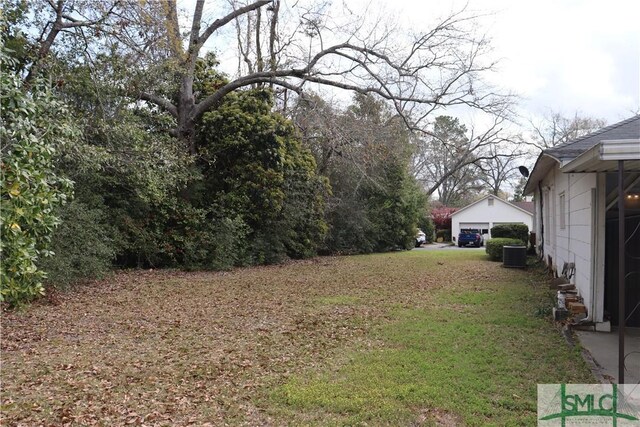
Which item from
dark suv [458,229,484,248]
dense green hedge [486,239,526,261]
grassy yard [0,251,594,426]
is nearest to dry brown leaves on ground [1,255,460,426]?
grassy yard [0,251,594,426]

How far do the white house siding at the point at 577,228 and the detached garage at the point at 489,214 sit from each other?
84.4 ft

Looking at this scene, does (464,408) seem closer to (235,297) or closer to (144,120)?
(235,297)

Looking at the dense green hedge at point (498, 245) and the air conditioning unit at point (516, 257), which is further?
the dense green hedge at point (498, 245)

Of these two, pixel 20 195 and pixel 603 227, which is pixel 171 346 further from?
pixel 603 227

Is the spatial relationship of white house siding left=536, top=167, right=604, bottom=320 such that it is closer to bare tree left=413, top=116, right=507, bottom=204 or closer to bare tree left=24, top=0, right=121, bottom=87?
bare tree left=24, top=0, right=121, bottom=87

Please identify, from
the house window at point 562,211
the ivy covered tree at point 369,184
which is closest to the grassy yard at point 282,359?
the house window at point 562,211

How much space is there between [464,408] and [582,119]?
40.0 m

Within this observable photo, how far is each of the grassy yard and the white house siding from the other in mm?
856

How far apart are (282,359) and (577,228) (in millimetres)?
5508

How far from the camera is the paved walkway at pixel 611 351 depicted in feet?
13.9

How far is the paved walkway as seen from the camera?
425cm

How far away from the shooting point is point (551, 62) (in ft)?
43.3

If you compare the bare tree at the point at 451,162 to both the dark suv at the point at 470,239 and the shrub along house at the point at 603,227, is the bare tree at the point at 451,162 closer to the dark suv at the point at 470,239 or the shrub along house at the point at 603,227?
the dark suv at the point at 470,239

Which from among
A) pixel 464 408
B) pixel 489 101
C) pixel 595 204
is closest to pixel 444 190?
pixel 489 101
